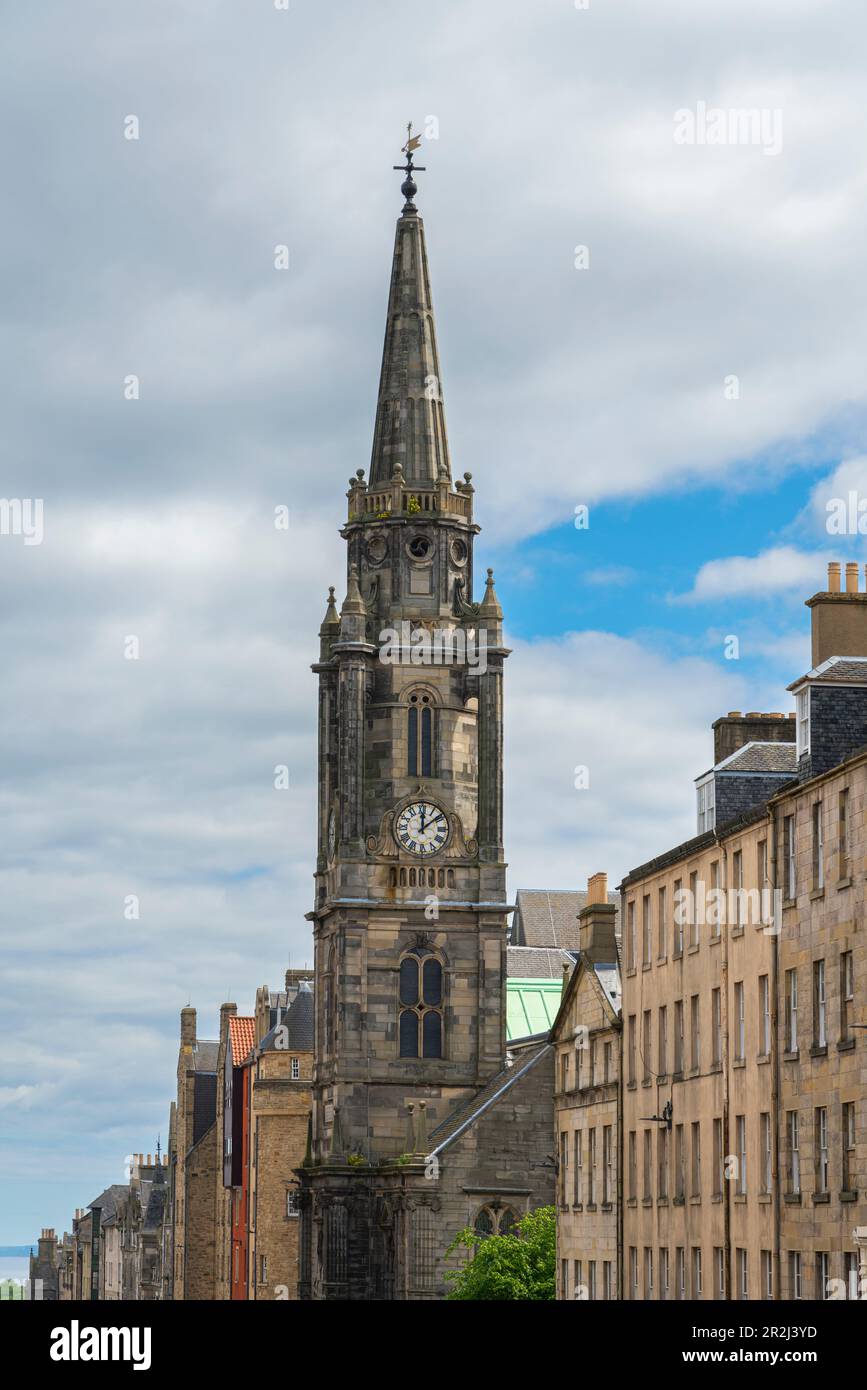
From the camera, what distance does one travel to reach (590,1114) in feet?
256

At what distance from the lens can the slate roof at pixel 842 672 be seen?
5828cm

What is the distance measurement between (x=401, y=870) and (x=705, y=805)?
44689 millimetres

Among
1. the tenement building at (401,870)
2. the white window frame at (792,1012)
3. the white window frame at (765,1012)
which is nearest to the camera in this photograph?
the white window frame at (792,1012)

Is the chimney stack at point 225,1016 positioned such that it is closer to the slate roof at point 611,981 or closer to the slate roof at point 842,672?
the slate roof at point 611,981

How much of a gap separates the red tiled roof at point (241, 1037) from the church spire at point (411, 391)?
33.3 metres

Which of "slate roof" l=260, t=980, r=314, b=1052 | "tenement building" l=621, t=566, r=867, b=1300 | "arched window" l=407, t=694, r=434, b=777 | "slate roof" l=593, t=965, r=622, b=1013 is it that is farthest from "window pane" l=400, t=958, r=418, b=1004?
"tenement building" l=621, t=566, r=867, b=1300

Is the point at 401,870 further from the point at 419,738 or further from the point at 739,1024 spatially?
the point at 739,1024

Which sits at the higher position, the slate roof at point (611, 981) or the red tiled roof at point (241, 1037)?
the red tiled roof at point (241, 1037)

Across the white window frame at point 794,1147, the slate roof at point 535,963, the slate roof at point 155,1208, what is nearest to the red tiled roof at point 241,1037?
the slate roof at point 535,963

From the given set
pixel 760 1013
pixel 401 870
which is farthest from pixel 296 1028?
pixel 760 1013
